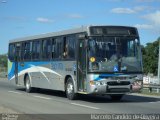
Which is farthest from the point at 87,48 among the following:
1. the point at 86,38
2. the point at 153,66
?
the point at 153,66

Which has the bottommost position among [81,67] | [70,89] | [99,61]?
[70,89]

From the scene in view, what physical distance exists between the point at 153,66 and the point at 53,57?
10256 centimetres

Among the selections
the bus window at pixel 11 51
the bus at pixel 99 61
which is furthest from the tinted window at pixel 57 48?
the bus window at pixel 11 51

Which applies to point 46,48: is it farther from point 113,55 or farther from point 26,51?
point 113,55

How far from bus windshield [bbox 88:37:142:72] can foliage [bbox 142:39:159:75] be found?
10395 cm

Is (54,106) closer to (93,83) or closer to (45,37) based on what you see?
(93,83)

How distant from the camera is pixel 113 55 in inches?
766

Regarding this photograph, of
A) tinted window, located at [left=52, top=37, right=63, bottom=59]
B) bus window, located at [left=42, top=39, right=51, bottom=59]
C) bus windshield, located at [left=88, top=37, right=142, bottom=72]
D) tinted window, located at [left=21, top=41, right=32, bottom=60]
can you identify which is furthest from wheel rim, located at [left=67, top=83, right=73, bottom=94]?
tinted window, located at [left=21, top=41, right=32, bottom=60]

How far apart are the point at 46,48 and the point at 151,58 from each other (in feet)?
341

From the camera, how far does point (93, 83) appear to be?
19344mm

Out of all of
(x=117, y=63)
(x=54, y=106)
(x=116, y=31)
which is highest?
(x=116, y=31)

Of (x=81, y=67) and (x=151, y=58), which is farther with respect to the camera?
(x=151, y=58)

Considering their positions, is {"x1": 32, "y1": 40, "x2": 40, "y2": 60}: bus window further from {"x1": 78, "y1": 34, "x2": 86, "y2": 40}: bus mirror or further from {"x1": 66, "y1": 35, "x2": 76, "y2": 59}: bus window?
{"x1": 78, "y1": 34, "x2": 86, "y2": 40}: bus mirror

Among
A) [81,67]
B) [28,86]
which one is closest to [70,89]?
[81,67]
